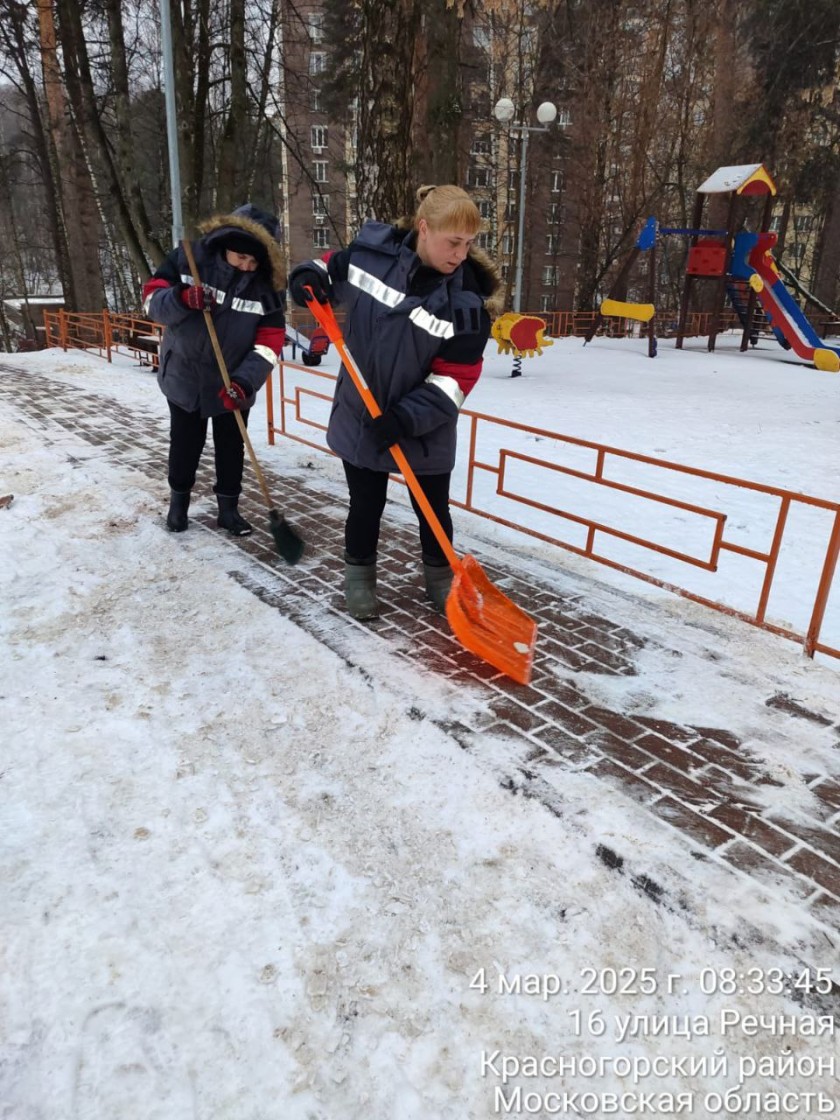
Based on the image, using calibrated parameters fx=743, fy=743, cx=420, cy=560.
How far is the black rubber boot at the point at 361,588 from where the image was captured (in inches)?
150

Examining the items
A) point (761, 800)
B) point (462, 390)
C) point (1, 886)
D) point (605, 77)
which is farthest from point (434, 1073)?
point (605, 77)

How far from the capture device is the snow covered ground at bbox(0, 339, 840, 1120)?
174cm

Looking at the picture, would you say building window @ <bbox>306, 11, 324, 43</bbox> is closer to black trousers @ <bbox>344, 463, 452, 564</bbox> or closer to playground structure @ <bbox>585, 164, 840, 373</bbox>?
playground structure @ <bbox>585, 164, 840, 373</bbox>

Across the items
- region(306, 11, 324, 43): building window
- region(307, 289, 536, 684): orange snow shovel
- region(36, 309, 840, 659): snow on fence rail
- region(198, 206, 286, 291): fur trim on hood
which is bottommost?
region(36, 309, 840, 659): snow on fence rail

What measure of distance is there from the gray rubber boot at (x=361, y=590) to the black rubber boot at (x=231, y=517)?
1327mm

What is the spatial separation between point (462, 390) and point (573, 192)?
94.5 feet

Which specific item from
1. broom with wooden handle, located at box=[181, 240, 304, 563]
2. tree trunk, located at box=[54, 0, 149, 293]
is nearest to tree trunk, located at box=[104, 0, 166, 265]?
tree trunk, located at box=[54, 0, 149, 293]

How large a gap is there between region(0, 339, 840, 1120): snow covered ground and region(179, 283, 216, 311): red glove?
1750 mm

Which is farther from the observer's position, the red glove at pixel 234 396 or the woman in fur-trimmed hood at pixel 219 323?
the red glove at pixel 234 396

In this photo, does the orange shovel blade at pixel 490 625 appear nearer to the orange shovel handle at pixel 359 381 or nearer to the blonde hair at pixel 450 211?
the orange shovel handle at pixel 359 381

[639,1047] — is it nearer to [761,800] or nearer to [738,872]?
[738,872]

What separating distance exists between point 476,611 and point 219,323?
7.57 ft

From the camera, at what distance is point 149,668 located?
3.31 metres
